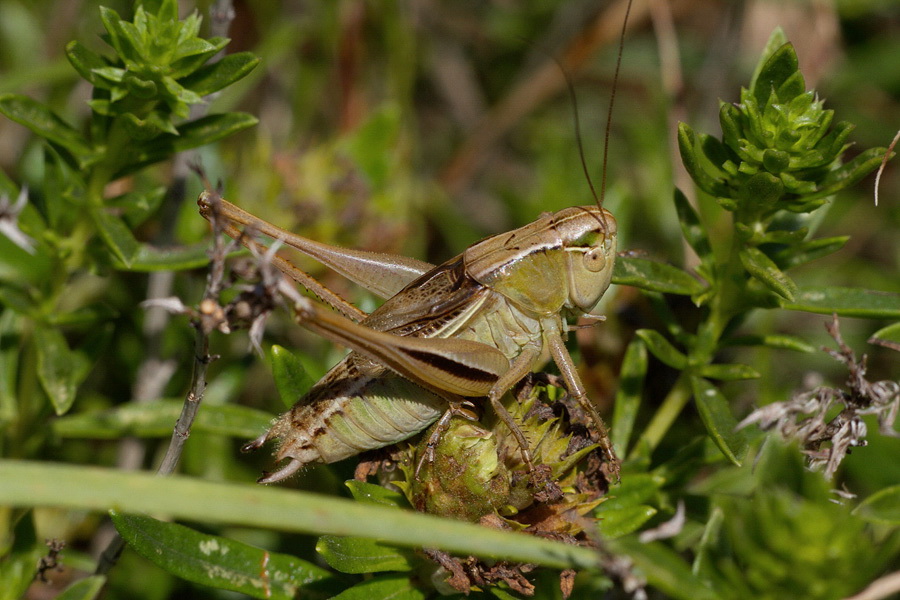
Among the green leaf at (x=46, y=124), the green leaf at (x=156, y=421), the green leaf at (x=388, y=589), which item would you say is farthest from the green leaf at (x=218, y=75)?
the green leaf at (x=388, y=589)

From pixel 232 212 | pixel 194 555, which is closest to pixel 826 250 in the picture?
pixel 232 212

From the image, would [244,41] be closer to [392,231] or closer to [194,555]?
[392,231]

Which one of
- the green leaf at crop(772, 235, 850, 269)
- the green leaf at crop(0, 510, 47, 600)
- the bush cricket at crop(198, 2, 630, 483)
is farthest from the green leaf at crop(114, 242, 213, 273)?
the green leaf at crop(772, 235, 850, 269)

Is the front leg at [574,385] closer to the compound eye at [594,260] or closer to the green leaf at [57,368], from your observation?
the compound eye at [594,260]

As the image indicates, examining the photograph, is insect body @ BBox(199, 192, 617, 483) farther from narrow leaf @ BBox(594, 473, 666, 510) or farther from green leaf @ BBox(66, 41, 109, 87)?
green leaf @ BBox(66, 41, 109, 87)

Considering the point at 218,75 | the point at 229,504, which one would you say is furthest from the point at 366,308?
the point at 229,504

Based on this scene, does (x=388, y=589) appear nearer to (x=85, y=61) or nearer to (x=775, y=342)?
(x=775, y=342)
